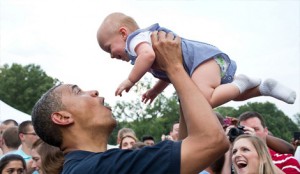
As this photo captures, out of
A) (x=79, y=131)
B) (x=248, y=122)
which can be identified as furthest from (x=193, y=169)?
(x=248, y=122)

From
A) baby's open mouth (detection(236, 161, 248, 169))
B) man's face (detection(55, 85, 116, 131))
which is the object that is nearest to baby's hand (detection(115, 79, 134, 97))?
man's face (detection(55, 85, 116, 131))

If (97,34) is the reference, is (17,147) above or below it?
below

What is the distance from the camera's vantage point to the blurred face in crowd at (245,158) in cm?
483

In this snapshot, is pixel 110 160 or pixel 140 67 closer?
pixel 110 160

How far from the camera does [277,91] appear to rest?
422cm

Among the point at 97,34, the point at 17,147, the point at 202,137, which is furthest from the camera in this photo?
the point at 17,147

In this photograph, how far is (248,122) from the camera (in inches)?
245

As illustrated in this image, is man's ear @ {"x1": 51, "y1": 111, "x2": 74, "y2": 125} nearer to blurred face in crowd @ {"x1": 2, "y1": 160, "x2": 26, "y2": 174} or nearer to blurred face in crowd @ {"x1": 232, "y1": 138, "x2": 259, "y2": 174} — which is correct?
blurred face in crowd @ {"x1": 232, "y1": 138, "x2": 259, "y2": 174}

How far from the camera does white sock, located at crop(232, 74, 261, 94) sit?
149 inches

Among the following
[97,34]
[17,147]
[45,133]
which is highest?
[97,34]

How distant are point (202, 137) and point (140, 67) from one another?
112 cm

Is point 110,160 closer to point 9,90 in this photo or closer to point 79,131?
point 79,131

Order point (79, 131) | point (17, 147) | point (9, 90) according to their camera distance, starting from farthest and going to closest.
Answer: point (9, 90) → point (17, 147) → point (79, 131)

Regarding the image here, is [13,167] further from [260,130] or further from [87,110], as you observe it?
[87,110]
